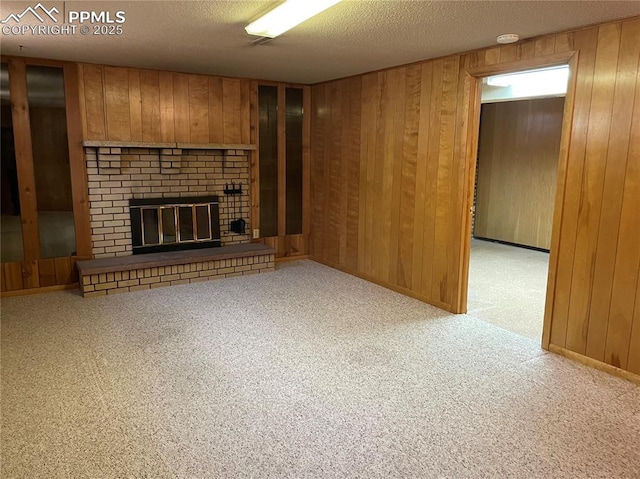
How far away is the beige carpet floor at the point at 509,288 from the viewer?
3887 millimetres

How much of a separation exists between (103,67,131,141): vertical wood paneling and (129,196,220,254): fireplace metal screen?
2.30 feet

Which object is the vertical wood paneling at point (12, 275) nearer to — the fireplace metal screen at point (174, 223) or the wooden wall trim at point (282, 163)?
the fireplace metal screen at point (174, 223)

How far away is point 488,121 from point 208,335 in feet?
20.1

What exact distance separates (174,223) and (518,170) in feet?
17.1

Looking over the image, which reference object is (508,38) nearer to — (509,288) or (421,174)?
(421,174)

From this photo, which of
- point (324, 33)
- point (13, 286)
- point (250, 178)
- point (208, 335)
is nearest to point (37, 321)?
point (13, 286)

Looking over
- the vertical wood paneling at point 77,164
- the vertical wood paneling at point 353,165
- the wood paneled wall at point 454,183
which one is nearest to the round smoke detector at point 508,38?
the wood paneled wall at point 454,183

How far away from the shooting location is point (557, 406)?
2537 millimetres

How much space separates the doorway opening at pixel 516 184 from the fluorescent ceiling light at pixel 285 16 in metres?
2.97

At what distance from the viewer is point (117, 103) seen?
466 centimetres

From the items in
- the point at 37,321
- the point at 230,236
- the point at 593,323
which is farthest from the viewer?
the point at 230,236

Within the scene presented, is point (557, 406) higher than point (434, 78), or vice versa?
point (434, 78)

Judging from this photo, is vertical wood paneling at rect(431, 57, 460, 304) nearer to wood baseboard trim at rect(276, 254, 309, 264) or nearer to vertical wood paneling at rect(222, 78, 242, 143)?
wood baseboard trim at rect(276, 254, 309, 264)

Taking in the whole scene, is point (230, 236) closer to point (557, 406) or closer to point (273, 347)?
point (273, 347)
